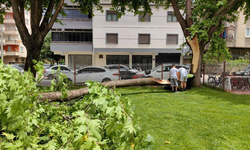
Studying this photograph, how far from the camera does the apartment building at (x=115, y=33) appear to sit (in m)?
23.1

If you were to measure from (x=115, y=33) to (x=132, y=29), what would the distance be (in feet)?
7.49

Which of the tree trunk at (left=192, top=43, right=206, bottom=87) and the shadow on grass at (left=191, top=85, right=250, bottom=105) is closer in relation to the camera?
the shadow on grass at (left=191, top=85, right=250, bottom=105)

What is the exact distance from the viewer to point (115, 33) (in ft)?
76.3

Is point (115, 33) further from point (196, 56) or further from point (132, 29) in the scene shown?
point (196, 56)

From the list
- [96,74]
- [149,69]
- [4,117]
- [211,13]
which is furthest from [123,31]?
[4,117]

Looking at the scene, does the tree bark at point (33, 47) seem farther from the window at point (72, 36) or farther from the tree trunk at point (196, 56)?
the window at point (72, 36)

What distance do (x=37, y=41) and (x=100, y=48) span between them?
17073 mm

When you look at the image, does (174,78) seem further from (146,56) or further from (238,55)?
(238,55)

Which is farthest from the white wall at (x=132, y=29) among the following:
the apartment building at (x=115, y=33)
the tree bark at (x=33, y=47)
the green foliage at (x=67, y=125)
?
the green foliage at (x=67, y=125)

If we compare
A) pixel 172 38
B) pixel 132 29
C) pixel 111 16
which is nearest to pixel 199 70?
pixel 172 38

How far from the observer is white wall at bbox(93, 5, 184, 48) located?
23.0 meters

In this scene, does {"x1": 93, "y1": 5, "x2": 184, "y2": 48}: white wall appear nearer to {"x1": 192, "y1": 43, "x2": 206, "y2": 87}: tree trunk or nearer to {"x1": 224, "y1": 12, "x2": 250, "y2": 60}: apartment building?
{"x1": 224, "y1": 12, "x2": 250, "y2": 60}: apartment building

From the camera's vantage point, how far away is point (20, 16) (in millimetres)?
6629

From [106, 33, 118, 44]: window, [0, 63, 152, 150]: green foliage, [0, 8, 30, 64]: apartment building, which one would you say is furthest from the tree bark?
[0, 8, 30, 64]: apartment building
